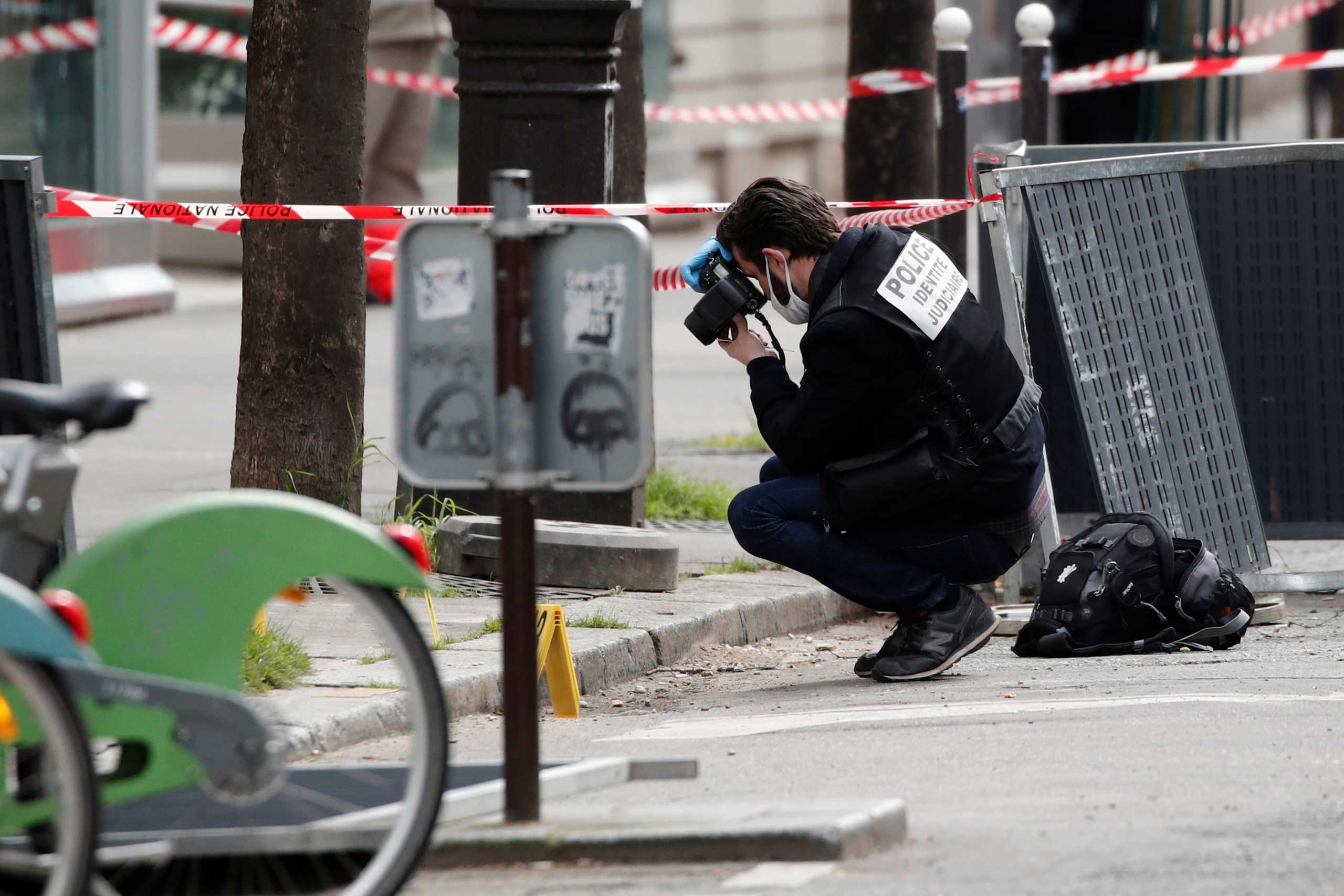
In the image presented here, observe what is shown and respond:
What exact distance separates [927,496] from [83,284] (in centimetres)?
840

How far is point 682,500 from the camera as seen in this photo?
8.34m

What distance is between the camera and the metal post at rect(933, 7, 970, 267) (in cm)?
845

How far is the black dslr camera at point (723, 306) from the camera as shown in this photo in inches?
221

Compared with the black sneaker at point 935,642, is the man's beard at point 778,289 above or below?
above

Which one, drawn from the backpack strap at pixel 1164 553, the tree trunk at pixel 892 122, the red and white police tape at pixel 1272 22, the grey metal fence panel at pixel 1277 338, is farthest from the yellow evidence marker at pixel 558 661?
the red and white police tape at pixel 1272 22

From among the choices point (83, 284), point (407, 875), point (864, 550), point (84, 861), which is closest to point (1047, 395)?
point (864, 550)

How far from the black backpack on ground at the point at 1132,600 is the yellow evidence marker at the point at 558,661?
147 centimetres

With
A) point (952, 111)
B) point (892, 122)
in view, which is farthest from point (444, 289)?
point (892, 122)

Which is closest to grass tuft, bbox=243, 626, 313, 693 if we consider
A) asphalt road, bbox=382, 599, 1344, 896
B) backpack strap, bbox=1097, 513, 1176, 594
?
asphalt road, bbox=382, 599, 1344, 896

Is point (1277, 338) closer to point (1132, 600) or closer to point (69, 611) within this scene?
point (1132, 600)

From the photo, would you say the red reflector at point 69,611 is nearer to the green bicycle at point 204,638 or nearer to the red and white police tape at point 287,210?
the green bicycle at point 204,638

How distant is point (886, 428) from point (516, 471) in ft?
6.48

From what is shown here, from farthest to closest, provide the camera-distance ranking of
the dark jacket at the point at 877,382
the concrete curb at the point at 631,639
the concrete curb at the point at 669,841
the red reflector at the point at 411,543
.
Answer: the dark jacket at the point at 877,382
the concrete curb at the point at 631,639
the concrete curb at the point at 669,841
the red reflector at the point at 411,543

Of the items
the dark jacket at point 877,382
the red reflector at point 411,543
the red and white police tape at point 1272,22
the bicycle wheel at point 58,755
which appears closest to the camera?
the bicycle wheel at point 58,755
